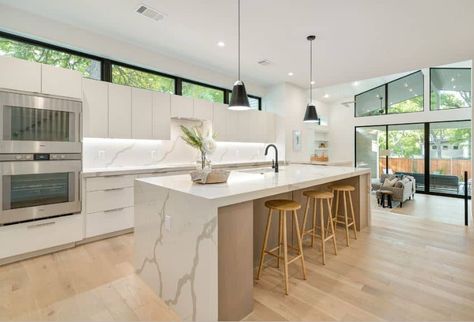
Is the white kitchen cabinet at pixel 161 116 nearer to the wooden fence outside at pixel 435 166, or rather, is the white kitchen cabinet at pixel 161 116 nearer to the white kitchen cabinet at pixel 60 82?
the white kitchen cabinet at pixel 60 82

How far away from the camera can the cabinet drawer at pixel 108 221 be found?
10.6 feet

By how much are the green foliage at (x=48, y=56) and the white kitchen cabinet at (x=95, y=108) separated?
1.71 feet

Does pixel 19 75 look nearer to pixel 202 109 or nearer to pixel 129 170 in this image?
pixel 129 170

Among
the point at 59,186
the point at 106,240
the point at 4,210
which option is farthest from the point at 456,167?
the point at 4,210

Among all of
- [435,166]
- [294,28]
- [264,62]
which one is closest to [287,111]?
[264,62]

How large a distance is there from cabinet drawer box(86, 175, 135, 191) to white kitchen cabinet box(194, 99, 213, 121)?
179 cm

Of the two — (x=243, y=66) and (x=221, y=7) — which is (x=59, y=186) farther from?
(x=243, y=66)

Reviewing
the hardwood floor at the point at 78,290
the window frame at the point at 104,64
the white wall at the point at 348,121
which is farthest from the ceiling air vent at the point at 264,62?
the white wall at the point at 348,121

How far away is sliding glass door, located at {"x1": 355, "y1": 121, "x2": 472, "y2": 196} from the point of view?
22.7ft

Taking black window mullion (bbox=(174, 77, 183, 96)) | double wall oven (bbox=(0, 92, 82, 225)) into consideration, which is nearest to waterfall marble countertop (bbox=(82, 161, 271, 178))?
double wall oven (bbox=(0, 92, 82, 225))

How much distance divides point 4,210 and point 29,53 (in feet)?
6.88

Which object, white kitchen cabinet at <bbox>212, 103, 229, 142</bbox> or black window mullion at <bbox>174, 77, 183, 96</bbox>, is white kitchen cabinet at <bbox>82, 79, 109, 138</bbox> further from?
white kitchen cabinet at <bbox>212, 103, 229, 142</bbox>

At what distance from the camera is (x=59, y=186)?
2.96 meters

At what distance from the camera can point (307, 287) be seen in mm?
2197
